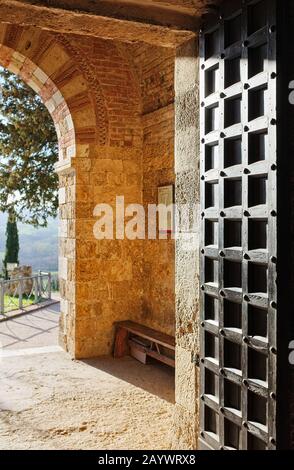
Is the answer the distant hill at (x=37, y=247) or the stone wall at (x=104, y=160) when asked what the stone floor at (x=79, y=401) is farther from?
the distant hill at (x=37, y=247)

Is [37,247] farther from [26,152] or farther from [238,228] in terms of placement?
[238,228]

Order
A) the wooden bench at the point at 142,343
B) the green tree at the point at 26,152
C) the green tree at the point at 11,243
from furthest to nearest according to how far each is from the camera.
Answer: the green tree at the point at 11,243
the green tree at the point at 26,152
the wooden bench at the point at 142,343

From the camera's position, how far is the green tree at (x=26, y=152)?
29.9 ft

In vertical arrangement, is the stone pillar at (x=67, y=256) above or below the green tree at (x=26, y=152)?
below

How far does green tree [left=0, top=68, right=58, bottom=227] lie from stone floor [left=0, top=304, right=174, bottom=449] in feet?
13.2

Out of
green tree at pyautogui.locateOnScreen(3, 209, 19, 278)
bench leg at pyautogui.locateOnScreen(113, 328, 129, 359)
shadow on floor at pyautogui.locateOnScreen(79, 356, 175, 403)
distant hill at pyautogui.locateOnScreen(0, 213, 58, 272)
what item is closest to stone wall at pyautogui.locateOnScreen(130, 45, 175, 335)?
bench leg at pyautogui.locateOnScreen(113, 328, 129, 359)

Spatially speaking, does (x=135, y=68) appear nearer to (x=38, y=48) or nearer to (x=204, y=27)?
(x=38, y=48)

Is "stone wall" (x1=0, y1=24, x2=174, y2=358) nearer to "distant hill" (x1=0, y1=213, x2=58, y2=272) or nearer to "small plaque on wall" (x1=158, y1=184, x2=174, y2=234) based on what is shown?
"small plaque on wall" (x1=158, y1=184, x2=174, y2=234)

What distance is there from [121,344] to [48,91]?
3566 mm

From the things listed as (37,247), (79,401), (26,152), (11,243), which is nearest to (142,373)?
(79,401)

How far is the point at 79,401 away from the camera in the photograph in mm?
4598

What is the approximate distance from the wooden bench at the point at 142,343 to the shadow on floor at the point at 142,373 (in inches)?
4.6

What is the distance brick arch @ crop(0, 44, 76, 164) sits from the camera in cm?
593

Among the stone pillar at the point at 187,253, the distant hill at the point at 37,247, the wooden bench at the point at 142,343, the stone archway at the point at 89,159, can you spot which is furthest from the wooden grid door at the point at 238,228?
the distant hill at the point at 37,247
